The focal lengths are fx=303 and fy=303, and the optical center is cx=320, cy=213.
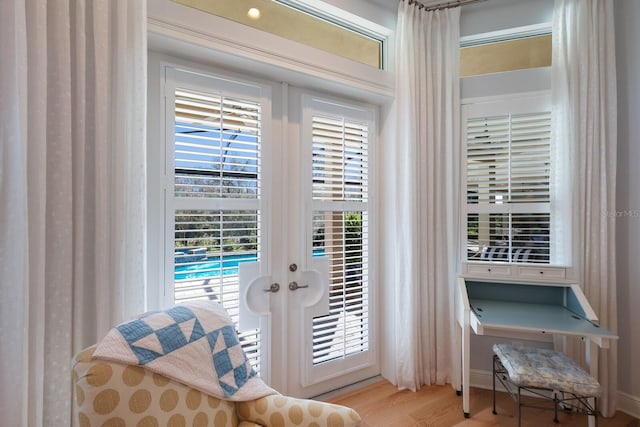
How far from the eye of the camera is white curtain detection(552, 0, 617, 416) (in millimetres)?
1949

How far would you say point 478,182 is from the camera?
2.29 metres

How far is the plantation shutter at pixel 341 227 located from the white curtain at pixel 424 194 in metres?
0.23

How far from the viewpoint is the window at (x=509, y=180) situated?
2166 mm

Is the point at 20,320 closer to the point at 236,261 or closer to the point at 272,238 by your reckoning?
the point at 236,261

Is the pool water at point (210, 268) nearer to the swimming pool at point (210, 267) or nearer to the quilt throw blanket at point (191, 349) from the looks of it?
the swimming pool at point (210, 267)

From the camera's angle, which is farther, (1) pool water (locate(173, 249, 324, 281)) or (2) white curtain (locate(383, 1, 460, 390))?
(2) white curtain (locate(383, 1, 460, 390))

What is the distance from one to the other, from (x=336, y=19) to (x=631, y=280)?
262 centimetres

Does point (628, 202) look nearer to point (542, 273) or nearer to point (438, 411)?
point (542, 273)

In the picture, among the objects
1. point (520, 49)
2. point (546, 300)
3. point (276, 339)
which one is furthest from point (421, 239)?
point (520, 49)

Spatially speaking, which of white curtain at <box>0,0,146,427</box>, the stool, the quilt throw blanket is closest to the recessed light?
white curtain at <box>0,0,146,427</box>

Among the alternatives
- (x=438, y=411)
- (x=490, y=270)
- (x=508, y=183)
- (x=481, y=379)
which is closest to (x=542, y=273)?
(x=490, y=270)

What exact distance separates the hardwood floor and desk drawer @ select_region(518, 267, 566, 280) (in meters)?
0.87

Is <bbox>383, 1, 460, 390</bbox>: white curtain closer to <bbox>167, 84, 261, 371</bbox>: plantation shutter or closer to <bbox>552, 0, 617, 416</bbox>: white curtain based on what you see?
<bbox>552, 0, 617, 416</bbox>: white curtain

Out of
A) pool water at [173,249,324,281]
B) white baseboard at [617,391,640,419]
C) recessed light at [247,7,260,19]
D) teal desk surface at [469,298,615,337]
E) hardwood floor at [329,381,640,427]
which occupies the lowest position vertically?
hardwood floor at [329,381,640,427]
